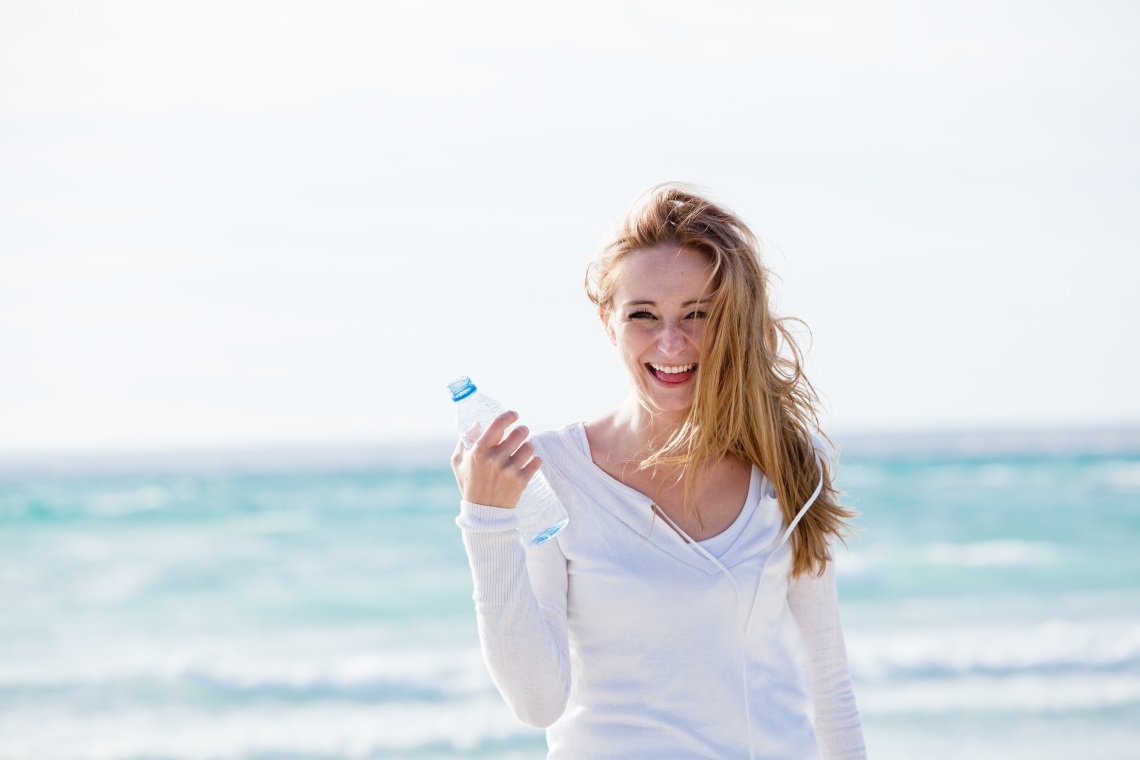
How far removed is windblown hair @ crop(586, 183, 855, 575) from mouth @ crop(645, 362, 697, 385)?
23 millimetres

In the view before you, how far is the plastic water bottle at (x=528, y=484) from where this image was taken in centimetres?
241

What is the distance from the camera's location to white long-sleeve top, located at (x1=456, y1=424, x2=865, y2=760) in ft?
8.23

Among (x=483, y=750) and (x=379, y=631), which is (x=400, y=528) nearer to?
(x=379, y=631)

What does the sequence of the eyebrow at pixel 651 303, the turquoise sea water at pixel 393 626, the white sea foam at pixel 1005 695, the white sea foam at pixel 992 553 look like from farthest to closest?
the white sea foam at pixel 992 553, the white sea foam at pixel 1005 695, the turquoise sea water at pixel 393 626, the eyebrow at pixel 651 303

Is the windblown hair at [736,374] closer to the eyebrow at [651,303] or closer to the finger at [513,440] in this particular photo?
the eyebrow at [651,303]

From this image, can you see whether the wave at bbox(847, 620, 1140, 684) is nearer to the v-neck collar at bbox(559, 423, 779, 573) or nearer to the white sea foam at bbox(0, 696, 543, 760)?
the white sea foam at bbox(0, 696, 543, 760)

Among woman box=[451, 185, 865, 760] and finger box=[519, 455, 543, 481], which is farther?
woman box=[451, 185, 865, 760]

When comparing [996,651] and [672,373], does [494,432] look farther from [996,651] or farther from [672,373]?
[996,651]

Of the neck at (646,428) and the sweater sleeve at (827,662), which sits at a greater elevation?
the neck at (646,428)

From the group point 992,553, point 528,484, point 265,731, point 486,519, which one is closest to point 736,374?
point 528,484

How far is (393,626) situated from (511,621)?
9567 mm

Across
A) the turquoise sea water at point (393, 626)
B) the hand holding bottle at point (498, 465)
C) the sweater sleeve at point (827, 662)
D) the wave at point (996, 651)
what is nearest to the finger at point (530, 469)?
the hand holding bottle at point (498, 465)

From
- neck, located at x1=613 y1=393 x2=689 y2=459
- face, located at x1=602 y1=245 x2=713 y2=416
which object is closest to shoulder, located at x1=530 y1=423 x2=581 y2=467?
neck, located at x1=613 y1=393 x2=689 y2=459

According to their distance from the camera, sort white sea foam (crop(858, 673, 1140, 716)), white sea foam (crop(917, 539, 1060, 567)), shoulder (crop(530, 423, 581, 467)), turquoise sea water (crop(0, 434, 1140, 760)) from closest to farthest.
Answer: shoulder (crop(530, 423, 581, 467)) < turquoise sea water (crop(0, 434, 1140, 760)) < white sea foam (crop(858, 673, 1140, 716)) < white sea foam (crop(917, 539, 1060, 567))
